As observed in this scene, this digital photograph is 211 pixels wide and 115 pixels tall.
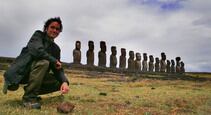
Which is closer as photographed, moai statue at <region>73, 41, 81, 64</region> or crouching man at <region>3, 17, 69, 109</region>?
crouching man at <region>3, 17, 69, 109</region>

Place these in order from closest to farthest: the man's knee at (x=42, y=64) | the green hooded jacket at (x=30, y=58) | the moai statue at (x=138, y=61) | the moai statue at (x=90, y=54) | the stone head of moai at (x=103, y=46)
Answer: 1. the green hooded jacket at (x=30, y=58)
2. the man's knee at (x=42, y=64)
3. the moai statue at (x=90, y=54)
4. the stone head of moai at (x=103, y=46)
5. the moai statue at (x=138, y=61)

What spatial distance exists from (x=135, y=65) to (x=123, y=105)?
26.9 meters

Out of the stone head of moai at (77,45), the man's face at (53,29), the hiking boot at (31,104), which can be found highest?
the stone head of moai at (77,45)

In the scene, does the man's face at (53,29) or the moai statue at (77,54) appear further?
the moai statue at (77,54)

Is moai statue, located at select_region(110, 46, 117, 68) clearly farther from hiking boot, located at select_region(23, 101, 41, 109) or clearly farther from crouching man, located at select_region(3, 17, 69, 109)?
hiking boot, located at select_region(23, 101, 41, 109)

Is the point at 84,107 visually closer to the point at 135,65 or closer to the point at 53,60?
the point at 53,60

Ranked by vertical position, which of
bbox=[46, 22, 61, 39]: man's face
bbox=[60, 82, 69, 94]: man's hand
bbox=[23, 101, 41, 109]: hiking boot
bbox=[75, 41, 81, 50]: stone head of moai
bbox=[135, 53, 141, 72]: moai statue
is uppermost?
bbox=[75, 41, 81, 50]: stone head of moai

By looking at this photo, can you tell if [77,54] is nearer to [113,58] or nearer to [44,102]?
[113,58]

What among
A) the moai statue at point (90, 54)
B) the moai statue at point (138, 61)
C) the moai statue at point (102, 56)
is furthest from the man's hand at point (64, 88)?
the moai statue at point (138, 61)

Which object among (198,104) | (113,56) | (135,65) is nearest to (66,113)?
(198,104)

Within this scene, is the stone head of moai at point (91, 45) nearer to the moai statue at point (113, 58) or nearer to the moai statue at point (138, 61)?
the moai statue at point (113, 58)

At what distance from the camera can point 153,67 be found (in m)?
40.5

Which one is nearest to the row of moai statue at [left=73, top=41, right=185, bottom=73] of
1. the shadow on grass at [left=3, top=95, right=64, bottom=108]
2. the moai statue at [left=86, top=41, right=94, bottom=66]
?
the moai statue at [left=86, top=41, right=94, bottom=66]

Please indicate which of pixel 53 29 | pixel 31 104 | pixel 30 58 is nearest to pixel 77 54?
pixel 53 29
